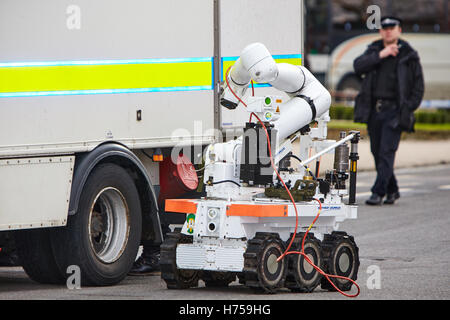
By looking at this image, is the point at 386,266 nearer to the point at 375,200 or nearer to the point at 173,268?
the point at 173,268

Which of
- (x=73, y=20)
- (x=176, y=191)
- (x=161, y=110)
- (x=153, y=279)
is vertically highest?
(x=73, y=20)

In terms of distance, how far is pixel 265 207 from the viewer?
8.95m

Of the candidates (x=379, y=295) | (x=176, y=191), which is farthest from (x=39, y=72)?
(x=379, y=295)

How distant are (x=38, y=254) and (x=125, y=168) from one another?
109cm

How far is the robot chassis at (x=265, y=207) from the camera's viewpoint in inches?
355

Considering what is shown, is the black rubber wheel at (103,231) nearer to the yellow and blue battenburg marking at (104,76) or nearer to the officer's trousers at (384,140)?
the yellow and blue battenburg marking at (104,76)

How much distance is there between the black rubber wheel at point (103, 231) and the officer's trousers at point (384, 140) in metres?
6.89

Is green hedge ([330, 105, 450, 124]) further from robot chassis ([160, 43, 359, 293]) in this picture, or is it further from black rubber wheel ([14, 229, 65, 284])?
black rubber wheel ([14, 229, 65, 284])

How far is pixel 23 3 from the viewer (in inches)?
352

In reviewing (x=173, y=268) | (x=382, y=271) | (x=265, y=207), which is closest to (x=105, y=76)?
(x=173, y=268)

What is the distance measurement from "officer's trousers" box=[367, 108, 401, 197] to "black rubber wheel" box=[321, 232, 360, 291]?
22.3ft

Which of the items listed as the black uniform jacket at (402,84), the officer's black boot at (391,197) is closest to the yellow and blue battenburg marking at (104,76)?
the black uniform jacket at (402,84)
